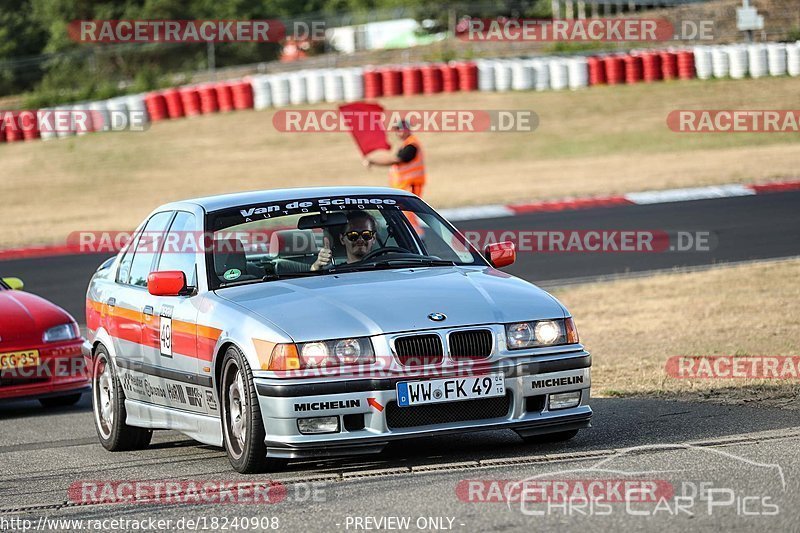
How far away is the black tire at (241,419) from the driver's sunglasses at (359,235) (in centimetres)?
115

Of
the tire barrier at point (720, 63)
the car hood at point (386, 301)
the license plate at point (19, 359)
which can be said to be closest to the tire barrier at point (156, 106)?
the tire barrier at point (720, 63)

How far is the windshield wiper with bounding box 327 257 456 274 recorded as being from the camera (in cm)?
759

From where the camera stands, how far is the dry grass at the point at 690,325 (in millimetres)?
9188

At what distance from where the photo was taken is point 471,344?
664cm

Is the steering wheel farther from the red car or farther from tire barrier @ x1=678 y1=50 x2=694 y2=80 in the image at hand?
tire barrier @ x1=678 y1=50 x2=694 y2=80

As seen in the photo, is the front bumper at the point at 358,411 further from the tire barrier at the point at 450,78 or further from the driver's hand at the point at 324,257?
the tire barrier at the point at 450,78

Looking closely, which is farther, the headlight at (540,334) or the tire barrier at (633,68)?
the tire barrier at (633,68)

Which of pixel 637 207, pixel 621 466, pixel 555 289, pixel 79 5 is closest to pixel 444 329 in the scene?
pixel 621 466

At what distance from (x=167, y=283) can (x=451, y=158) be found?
2876 cm

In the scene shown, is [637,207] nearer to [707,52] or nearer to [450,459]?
[450,459]

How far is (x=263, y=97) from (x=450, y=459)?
3518cm

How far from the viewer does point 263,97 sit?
136ft

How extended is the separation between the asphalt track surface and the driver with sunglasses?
1.09 metres

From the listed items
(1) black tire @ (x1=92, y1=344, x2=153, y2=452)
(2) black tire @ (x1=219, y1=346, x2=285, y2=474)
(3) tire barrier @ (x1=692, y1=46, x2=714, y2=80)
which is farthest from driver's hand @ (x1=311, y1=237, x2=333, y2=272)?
(3) tire barrier @ (x1=692, y1=46, x2=714, y2=80)
